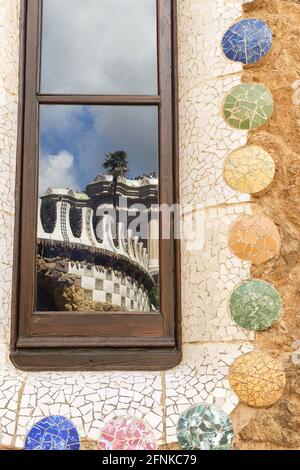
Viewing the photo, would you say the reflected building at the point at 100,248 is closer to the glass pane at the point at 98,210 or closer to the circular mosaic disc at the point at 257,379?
the glass pane at the point at 98,210

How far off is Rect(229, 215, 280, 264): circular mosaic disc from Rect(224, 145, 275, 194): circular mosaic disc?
0.09 metres

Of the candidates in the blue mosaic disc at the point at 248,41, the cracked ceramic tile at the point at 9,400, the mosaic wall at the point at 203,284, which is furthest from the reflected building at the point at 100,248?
the blue mosaic disc at the point at 248,41

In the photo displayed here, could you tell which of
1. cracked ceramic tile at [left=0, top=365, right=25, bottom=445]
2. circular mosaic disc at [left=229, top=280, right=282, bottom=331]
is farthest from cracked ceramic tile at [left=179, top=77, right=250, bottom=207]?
cracked ceramic tile at [left=0, top=365, right=25, bottom=445]

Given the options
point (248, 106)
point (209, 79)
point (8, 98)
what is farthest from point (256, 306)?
point (8, 98)

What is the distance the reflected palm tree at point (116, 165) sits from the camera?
2.00 metres

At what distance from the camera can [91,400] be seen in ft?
5.70

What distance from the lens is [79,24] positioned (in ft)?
6.86

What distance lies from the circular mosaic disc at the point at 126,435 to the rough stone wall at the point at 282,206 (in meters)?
0.23

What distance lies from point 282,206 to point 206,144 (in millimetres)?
286

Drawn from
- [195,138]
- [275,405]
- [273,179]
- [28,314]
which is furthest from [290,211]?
[28,314]

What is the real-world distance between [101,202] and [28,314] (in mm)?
392

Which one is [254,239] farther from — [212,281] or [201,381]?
[201,381]

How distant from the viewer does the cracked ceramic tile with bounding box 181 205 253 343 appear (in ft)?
5.97

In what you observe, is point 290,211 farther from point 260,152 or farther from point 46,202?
point 46,202
